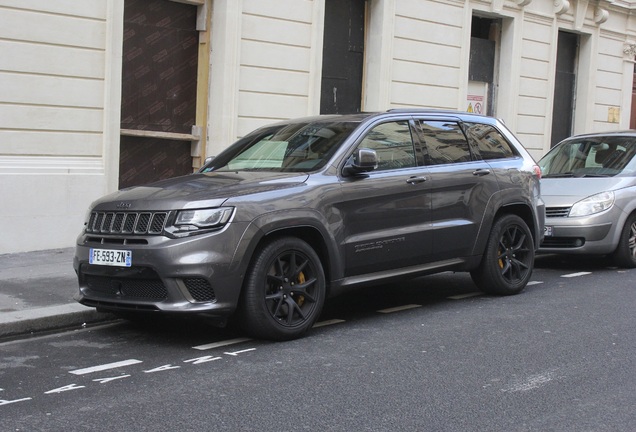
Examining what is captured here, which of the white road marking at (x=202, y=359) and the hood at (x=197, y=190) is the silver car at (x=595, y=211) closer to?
the hood at (x=197, y=190)

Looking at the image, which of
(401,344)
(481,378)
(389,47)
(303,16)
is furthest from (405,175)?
(389,47)

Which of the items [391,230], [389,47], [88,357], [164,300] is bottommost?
[88,357]

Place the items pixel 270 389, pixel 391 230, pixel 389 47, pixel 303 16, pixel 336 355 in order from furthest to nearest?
pixel 389 47 < pixel 303 16 < pixel 391 230 < pixel 336 355 < pixel 270 389

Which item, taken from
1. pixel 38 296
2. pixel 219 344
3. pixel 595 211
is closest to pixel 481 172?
pixel 595 211

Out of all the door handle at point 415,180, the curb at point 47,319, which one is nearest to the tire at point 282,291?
the door handle at point 415,180

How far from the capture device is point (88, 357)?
679 cm

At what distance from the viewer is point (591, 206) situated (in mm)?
11422

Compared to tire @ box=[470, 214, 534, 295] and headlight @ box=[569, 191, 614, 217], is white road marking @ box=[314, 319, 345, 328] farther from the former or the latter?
headlight @ box=[569, 191, 614, 217]

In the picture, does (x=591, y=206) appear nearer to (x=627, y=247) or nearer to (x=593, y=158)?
(x=627, y=247)

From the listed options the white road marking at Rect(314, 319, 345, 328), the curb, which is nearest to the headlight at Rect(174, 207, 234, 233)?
the white road marking at Rect(314, 319, 345, 328)

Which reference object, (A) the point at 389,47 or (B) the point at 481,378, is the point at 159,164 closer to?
(A) the point at 389,47

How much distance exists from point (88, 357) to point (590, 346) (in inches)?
150

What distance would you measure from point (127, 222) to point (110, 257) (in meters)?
0.30

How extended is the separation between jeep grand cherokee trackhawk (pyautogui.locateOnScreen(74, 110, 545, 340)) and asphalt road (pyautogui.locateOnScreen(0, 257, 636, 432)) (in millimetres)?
403
